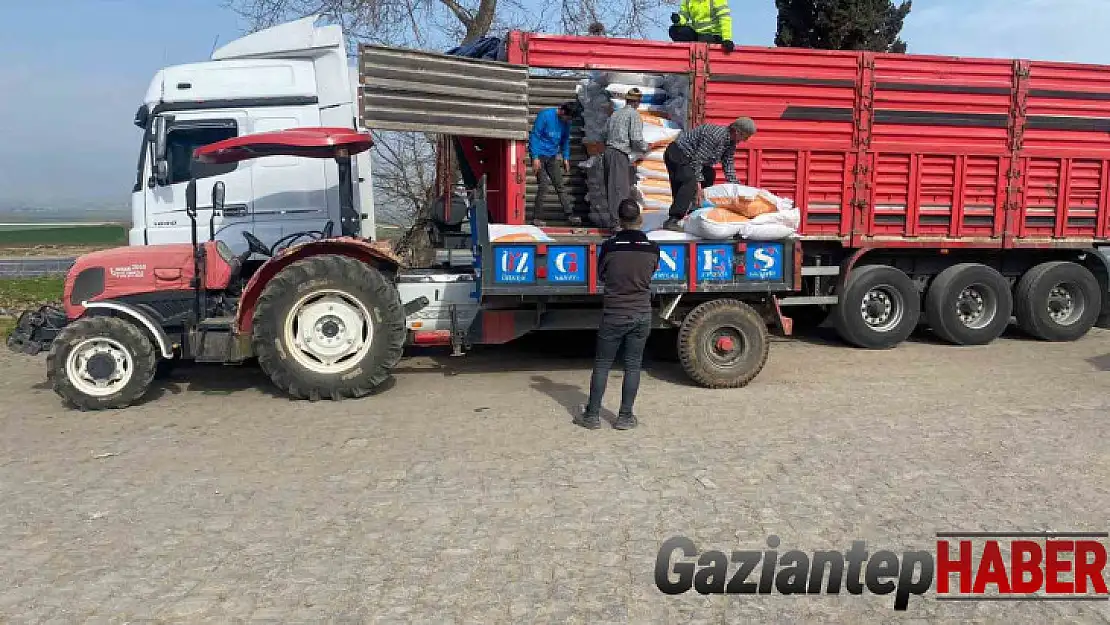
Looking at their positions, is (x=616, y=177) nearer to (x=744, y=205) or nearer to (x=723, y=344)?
(x=744, y=205)

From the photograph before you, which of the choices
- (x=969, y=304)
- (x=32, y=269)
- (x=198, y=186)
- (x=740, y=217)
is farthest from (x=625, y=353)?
(x=32, y=269)

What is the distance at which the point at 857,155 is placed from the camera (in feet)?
29.5

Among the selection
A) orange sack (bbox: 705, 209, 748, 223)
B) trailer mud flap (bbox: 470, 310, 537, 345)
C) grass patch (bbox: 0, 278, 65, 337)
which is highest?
orange sack (bbox: 705, 209, 748, 223)

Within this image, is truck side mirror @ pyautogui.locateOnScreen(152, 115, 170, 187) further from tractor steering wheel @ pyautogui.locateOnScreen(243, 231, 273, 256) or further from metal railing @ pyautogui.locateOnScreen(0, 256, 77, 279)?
metal railing @ pyautogui.locateOnScreen(0, 256, 77, 279)

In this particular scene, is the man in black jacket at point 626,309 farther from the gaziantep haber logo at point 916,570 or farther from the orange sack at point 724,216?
the gaziantep haber logo at point 916,570

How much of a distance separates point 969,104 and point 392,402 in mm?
7218

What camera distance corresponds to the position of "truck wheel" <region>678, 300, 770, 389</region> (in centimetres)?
706

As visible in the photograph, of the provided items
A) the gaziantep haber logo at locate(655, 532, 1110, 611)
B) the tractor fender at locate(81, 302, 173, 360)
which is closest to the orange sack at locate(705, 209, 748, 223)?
the gaziantep haber logo at locate(655, 532, 1110, 611)

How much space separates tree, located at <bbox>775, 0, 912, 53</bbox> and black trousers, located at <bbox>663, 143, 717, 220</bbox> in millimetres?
9399

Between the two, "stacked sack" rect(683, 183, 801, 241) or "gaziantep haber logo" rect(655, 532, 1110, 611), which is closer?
"gaziantep haber logo" rect(655, 532, 1110, 611)

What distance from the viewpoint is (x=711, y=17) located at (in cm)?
891

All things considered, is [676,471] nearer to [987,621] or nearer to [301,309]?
[987,621]

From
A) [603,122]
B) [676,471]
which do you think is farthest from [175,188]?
[676,471]

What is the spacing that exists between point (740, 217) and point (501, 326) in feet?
7.62
